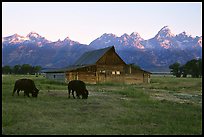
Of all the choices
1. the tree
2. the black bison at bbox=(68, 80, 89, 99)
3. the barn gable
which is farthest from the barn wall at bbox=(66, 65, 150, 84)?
the tree

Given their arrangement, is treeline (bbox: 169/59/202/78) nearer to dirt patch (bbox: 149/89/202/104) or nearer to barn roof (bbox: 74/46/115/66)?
barn roof (bbox: 74/46/115/66)

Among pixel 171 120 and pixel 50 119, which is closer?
pixel 50 119

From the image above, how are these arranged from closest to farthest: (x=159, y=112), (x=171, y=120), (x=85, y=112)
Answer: (x=171, y=120) < (x=85, y=112) < (x=159, y=112)

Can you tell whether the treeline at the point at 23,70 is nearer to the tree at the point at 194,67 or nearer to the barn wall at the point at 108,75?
the tree at the point at 194,67

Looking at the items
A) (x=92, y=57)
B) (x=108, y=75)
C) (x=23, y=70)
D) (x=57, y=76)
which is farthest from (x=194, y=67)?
(x=23, y=70)

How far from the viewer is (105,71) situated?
61.1 meters

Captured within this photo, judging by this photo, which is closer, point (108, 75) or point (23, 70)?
point (108, 75)

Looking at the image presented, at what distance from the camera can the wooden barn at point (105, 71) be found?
58.6 metres

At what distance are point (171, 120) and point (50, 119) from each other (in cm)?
604

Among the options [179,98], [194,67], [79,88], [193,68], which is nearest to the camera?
[79,88]

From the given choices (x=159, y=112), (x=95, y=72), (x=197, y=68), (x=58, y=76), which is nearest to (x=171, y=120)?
(x=159, y=112)

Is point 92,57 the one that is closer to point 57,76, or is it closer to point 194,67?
point 57,76

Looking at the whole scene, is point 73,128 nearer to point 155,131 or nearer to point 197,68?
point 155,131

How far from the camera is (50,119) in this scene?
577 inches
